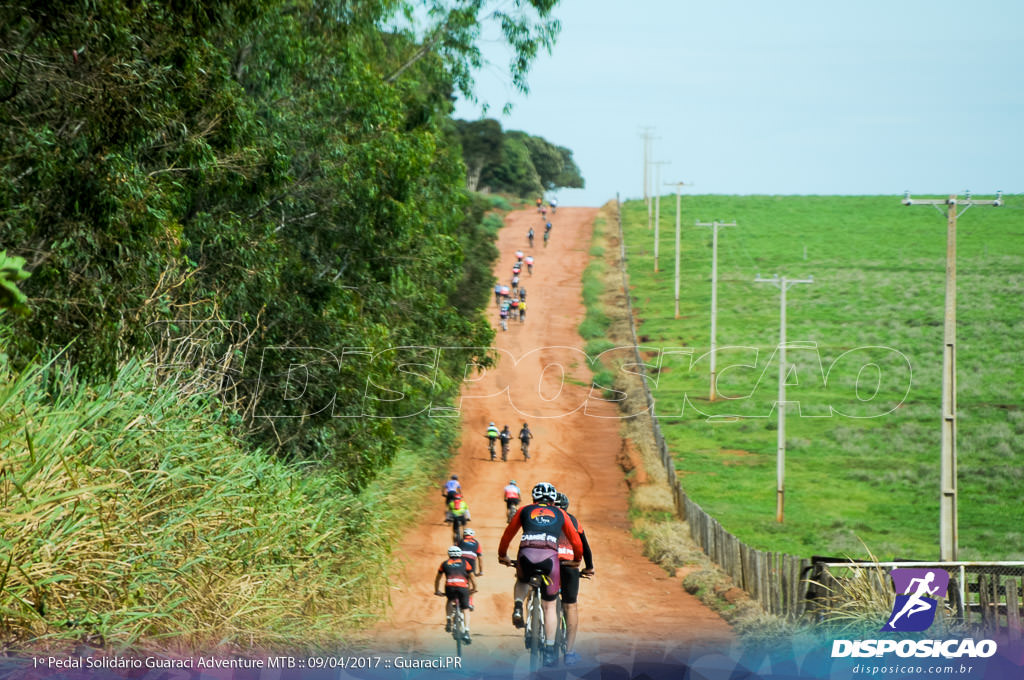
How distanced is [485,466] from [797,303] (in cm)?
3455

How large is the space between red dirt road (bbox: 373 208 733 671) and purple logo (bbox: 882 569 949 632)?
3.67m

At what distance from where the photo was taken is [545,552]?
11375 mm

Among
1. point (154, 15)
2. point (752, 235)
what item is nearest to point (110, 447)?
point (154, 15)

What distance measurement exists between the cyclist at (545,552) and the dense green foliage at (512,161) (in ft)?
304

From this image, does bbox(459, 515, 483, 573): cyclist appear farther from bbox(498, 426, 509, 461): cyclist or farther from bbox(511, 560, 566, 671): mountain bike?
bbox(498, 426, 509, 461): cyclist

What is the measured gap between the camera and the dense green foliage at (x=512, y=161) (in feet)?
367

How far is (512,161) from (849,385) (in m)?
78.6

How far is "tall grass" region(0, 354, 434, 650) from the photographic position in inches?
327

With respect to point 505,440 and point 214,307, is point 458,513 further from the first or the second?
point 505,440

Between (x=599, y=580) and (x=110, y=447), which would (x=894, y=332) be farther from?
(x=110, y=447)

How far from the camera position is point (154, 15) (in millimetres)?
14711

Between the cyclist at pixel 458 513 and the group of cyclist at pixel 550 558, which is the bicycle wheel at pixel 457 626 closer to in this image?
the group of cyclist at pixel 550 558

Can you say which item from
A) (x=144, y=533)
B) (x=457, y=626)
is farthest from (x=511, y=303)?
(x=144, y=533)

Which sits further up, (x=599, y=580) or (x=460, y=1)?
(x=460, y=1)
